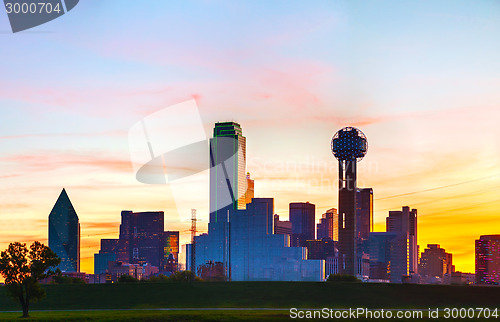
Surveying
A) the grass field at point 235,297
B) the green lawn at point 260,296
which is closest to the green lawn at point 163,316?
the grass field at point 235,297

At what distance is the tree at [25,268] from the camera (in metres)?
90.9

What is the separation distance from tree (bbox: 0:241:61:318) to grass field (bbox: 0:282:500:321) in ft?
10.8

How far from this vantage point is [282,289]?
10294 centimetres

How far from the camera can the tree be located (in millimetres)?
90875

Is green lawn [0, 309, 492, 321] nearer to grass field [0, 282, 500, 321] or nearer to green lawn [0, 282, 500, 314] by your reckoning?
grass field [0, 282, 500, 321]

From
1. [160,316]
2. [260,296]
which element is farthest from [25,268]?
[260,296]

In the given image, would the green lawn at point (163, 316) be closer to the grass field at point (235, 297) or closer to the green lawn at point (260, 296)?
the grass field at point (235, 297)

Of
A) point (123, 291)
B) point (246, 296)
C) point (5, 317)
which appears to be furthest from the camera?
point (123, 291)

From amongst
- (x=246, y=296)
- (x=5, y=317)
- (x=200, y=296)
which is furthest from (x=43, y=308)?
(x=246, y=296)

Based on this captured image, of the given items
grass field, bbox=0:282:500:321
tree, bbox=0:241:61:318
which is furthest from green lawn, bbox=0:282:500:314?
tree, bbox=0:241:61:318

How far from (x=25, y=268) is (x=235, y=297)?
27993mm

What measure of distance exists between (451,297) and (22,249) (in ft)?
183

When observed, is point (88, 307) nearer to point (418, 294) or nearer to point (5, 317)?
point (5, 317)

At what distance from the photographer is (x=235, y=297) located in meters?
99.8
